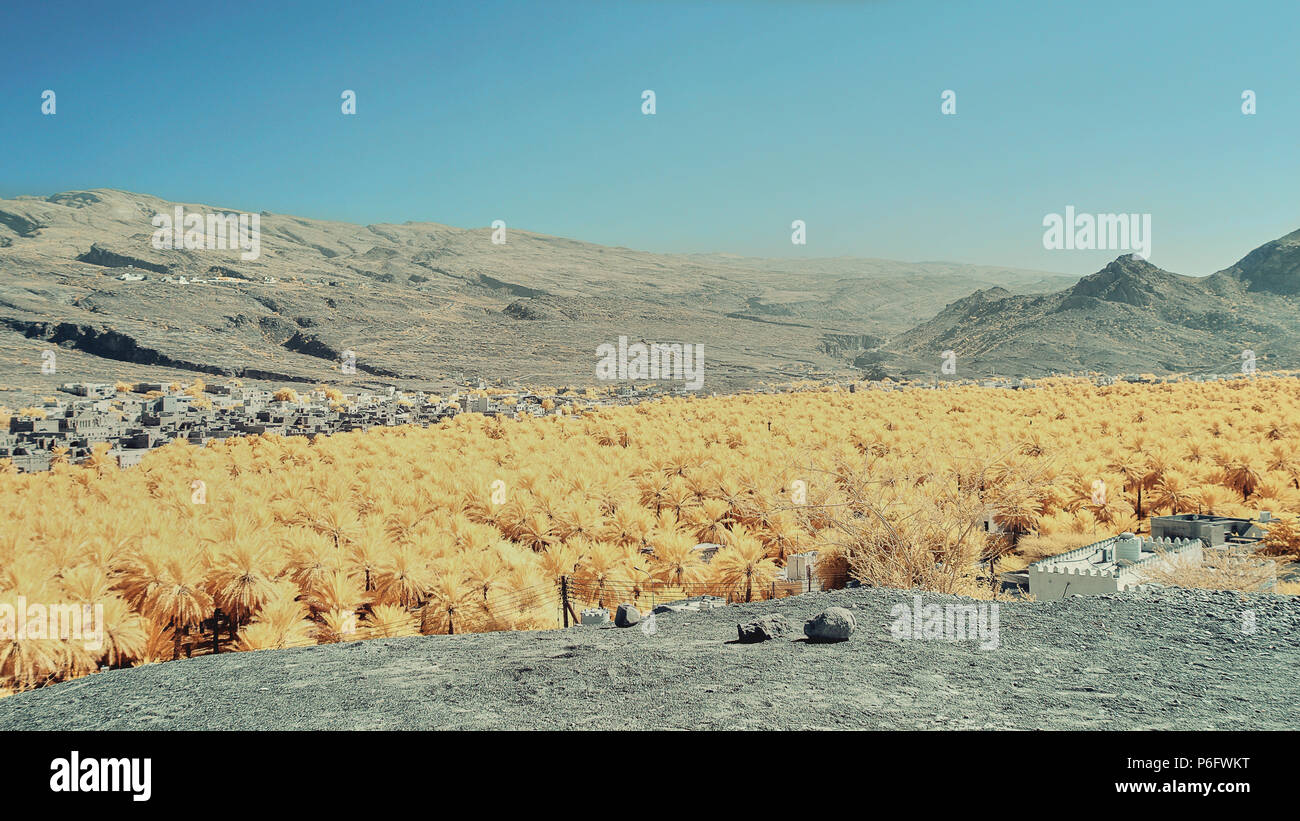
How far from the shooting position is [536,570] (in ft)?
27.2

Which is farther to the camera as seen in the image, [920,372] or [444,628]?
[920,372]

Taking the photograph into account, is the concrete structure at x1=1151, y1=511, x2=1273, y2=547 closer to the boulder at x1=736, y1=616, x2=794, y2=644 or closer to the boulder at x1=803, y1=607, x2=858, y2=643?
the boulder at x1=803, y1=607, x2=858, y2=643

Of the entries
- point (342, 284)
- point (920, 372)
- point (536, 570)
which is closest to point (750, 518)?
point (536, 570)

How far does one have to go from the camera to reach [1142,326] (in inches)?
2539

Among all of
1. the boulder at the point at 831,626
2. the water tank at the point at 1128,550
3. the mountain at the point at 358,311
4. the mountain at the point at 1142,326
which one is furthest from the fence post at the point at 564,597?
the mountain at the point at 1142,326

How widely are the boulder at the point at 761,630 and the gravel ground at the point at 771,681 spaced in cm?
12

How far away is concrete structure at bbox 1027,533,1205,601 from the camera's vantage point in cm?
768

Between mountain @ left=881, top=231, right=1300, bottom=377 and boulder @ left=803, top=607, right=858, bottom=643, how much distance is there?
191 ft

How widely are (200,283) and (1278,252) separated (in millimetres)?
105752

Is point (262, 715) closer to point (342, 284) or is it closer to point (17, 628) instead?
point (17, 628)

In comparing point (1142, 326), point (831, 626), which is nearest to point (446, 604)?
point (831, 626)

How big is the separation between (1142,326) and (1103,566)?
67.8m

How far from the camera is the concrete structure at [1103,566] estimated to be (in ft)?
25.2

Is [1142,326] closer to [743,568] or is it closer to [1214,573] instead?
[1214,573]
